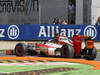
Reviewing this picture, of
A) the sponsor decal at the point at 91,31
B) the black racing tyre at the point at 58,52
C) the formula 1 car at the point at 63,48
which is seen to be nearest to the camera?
the formula 1 car at the point at 63,48

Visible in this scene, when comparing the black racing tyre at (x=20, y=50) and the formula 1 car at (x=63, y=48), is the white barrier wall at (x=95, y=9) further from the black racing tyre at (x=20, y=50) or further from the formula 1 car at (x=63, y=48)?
the formula 1 car at (x=63, y=48)

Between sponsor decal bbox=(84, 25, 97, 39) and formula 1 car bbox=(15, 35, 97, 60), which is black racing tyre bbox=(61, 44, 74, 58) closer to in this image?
formula 1 car bbox=(15, 35, 97, 60)

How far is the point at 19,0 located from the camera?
32.3m

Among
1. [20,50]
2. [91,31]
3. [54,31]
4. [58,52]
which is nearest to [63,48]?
[58,52]

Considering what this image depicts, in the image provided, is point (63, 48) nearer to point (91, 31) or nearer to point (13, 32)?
point (91, 31)

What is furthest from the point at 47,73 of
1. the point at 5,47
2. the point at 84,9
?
the point at 84,9

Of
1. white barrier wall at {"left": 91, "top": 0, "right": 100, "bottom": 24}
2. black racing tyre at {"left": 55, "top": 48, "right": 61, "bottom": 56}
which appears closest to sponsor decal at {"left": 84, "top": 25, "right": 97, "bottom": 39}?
white barrier wall at {"left": 91, "top": 0, "right": 100, "bottom": 24}

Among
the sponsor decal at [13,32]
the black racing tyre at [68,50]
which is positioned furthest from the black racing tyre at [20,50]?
the sponsor decal at [13,32]

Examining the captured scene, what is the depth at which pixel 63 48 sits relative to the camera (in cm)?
1661

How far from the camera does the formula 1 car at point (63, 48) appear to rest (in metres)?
16.6

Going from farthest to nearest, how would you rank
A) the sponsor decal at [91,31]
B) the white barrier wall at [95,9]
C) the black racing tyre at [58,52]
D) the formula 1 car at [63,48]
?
the white barrier wall at [95,9]
the sponsor decal at [91,31]
the black racing tyre at [58,52]
the formula 1 car at [63,48]

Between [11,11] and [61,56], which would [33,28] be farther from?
[61,56]

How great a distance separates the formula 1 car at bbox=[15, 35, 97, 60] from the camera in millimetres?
16578

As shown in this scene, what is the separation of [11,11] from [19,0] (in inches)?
40.9
